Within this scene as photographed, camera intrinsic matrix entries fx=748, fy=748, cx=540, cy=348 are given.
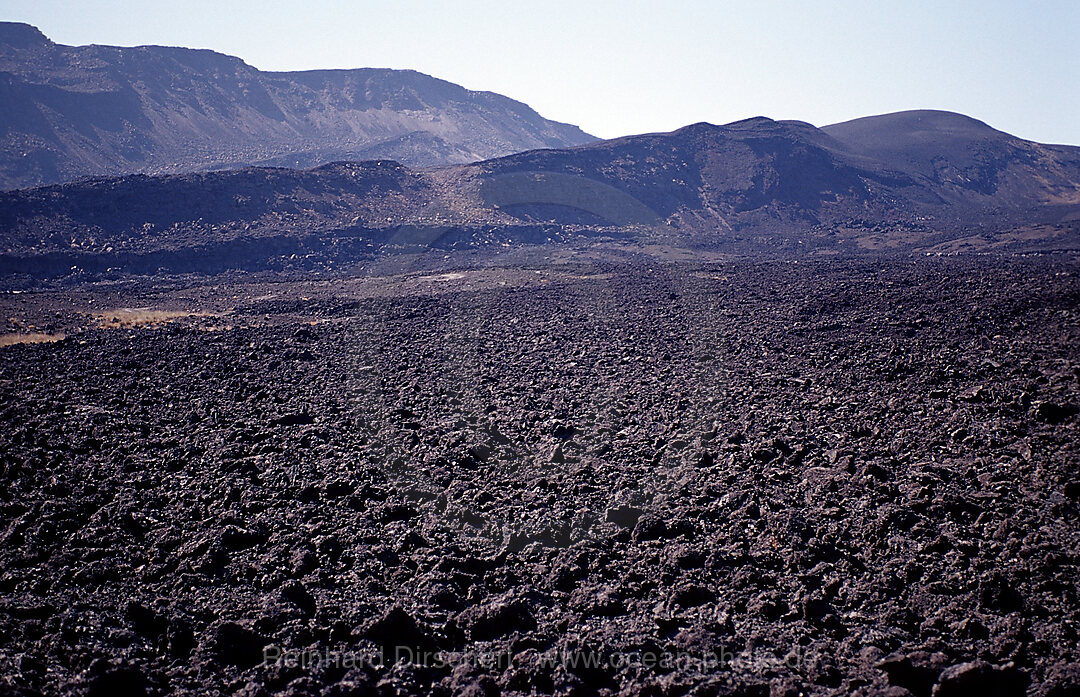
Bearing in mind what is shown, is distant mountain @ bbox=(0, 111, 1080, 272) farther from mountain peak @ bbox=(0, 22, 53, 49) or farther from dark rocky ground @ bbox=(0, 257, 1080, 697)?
mountain peak @ bbox=(0, 22, 53, 49)

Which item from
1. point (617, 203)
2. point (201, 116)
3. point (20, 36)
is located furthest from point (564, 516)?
point (20, 36)

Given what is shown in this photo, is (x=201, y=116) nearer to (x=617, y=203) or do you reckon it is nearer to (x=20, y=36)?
(x=20, y=36)

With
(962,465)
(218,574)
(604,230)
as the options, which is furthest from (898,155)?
(218,574)

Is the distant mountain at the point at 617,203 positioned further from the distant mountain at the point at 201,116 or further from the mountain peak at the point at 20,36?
the mountain peak at the point at 20,36

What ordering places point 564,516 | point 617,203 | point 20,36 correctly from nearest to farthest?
point 564,516 < point 617,203 < point 20,36

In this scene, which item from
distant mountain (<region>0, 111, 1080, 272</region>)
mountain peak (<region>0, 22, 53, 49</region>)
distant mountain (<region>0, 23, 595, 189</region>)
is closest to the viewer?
Answer: distant mountain (<region>0, 111, 1080, 272</region>)

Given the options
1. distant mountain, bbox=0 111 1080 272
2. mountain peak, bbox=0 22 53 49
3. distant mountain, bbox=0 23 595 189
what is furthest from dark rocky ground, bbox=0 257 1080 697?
mountain peak, bbox=0 22 53 49

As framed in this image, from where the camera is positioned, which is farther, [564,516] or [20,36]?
[20,36]
